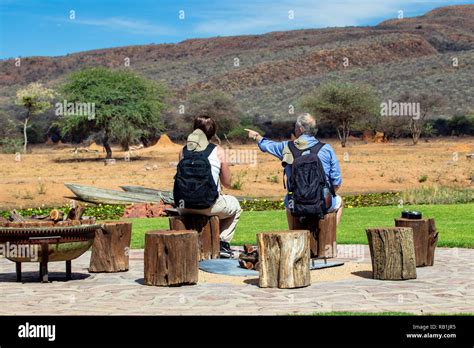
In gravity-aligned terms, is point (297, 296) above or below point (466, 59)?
below

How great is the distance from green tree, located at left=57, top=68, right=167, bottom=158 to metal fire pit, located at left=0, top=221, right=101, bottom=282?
3424 cm

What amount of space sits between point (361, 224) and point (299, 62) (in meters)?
84.7

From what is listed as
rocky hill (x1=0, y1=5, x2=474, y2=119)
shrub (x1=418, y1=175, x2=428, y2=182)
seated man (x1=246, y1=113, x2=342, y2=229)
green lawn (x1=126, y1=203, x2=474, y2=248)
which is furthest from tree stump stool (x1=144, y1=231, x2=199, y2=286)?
rocky hill (x1=0, y1=5, x2=474, y2=119)

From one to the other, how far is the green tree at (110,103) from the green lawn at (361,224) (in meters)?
25.9

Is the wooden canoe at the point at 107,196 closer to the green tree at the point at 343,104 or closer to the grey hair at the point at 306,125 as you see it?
the grey hair at the point at 306,125

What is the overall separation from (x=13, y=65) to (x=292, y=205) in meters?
118

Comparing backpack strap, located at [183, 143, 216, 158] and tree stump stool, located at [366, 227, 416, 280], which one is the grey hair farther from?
tree stump stool, located at [366, 227, 416, 280]

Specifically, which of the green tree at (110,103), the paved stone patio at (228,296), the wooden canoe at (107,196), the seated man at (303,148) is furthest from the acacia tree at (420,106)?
the paved stone patio at (228,296)

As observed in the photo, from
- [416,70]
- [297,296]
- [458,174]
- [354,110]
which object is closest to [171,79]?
[416,70]

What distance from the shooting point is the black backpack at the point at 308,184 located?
980 centimetres

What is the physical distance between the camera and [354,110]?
2235 inches

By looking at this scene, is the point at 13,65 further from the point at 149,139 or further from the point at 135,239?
the point at 135,239

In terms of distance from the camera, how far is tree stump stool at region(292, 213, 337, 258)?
10266mm
